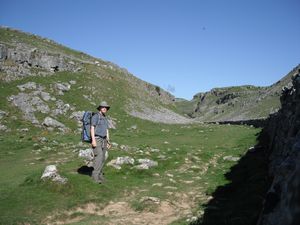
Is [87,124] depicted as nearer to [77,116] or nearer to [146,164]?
[146,164]

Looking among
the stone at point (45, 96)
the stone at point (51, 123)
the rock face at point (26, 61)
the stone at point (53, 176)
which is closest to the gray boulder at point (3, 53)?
the rock face at point (26, 61)

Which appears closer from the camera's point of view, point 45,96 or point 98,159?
point 98,159

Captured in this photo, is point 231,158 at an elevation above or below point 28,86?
below

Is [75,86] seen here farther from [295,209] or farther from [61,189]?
[295,209]

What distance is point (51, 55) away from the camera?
57.5m

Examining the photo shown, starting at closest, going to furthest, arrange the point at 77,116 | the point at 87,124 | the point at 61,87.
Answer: the point at 87,124, the point at 77,116, the point at 61,87

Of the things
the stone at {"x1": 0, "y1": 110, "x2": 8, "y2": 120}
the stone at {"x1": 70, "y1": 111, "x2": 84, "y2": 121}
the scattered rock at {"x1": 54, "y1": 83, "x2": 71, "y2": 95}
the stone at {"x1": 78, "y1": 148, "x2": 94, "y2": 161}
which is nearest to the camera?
the stone at {"x1": 78, "y1": 148, "x2": 94, "y2": 161}

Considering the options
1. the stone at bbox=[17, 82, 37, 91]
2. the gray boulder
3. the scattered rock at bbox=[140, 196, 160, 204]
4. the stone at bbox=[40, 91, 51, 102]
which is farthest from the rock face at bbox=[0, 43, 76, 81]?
the scattered rock at bbox=[140, 196, 160, 204]

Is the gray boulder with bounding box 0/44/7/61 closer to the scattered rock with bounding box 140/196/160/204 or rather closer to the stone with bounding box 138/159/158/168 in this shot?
the stone with bounding box 138/159/158/168

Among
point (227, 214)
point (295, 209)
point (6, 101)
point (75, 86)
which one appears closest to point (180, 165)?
point (227, 214)

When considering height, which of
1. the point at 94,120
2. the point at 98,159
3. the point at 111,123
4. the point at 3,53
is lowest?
the point at 98,159

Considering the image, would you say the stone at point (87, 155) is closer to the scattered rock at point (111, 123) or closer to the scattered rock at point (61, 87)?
the scattered rock at point (111, 123)

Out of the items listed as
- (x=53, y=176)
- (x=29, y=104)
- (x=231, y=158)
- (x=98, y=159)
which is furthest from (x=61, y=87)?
(x=53, y=176)

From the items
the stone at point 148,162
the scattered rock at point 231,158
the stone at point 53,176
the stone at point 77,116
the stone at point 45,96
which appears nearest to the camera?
the stone at point 53,176
